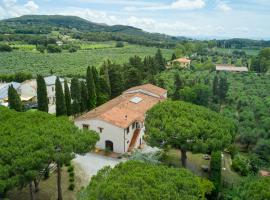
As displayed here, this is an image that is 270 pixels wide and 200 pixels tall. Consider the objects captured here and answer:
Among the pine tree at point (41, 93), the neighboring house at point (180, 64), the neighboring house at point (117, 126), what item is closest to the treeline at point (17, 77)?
the pine tree at point (41, 93)

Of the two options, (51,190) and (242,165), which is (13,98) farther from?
(242,165)

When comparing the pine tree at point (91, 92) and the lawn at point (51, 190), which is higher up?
the pine tree at point (91, 92)

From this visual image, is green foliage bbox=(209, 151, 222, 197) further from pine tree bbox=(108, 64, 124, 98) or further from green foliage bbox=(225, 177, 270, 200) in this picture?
pine tree bbox=(108, 64, 124, 98)

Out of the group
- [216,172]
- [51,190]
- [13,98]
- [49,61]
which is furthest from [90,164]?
[49,61]

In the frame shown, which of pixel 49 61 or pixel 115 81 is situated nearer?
pixel 115 81

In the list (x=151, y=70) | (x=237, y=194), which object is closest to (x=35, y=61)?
(x=151, y=70)

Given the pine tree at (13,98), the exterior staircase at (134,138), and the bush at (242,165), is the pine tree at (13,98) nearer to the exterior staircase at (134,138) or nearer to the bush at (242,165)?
the exterior staircase at (134,138)
